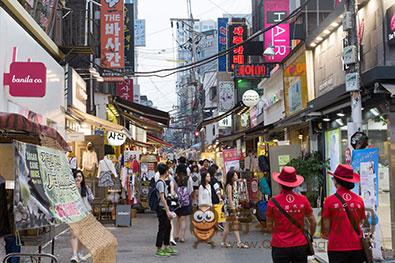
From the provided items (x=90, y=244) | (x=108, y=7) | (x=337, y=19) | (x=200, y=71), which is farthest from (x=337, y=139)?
(x=200, y=71)

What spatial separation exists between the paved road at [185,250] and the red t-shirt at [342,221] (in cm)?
419

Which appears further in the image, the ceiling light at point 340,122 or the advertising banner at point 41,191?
the ceiling light at point 340,122

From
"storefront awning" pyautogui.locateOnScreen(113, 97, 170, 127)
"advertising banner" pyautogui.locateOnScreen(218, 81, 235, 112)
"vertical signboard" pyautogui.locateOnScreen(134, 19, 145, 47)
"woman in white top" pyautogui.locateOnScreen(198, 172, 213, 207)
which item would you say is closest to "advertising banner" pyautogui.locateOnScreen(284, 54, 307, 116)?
"woman in white top" pyautogui.locateOnScreen(198, 172, 213, 207)

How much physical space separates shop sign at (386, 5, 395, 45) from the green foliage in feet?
13.6

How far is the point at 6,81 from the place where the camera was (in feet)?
36.3

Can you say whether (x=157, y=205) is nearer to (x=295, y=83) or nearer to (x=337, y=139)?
(x=337, y=139)

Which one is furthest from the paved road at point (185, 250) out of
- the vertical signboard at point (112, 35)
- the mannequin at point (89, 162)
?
the vertical signboard at point (112, 35)

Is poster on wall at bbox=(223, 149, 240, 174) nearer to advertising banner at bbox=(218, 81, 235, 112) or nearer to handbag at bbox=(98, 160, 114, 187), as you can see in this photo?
handbag at bbox=(98, 160, 114, 187)

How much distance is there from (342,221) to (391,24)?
19.0 ft

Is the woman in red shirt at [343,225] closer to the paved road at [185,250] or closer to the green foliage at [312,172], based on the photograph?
the paved road at [185,250]

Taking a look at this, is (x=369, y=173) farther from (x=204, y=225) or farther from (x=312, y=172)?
(x=312, y=172)

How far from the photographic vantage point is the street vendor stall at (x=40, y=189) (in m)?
4.47

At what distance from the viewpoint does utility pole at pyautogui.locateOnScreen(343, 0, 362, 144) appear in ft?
29.8

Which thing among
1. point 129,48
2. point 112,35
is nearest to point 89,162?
point 112,35
